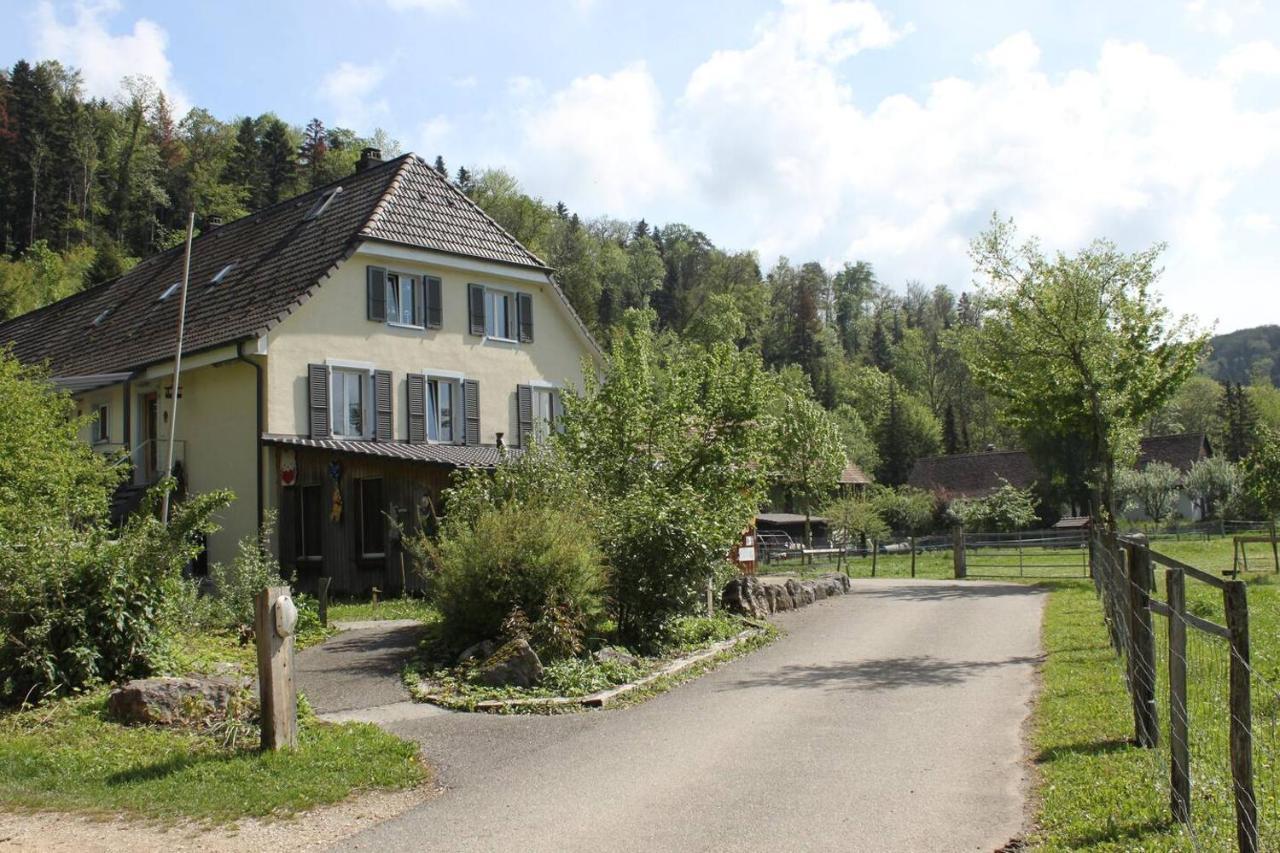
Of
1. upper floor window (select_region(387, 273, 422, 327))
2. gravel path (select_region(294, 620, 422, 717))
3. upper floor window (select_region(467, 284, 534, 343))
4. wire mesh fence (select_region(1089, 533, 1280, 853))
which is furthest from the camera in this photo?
upper floor window (select_region(467, 284, 534, 343))

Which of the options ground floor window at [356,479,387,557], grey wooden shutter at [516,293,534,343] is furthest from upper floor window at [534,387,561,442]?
ground floor window at [356,479,387,557]

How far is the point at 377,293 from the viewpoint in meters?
26.8

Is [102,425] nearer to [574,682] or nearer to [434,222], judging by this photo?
[434,222]

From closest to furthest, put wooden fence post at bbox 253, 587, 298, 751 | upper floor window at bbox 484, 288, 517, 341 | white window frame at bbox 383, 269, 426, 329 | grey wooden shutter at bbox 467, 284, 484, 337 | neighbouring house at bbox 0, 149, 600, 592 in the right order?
wooden fence post at bbox 253, 587, 298, 751, neighbouring house at bbox 0, 149, 600, 592, white window frame at bbox 383, 269, 426, 329, grey wooden shutter at bbox 467, 284, 484, 337, upper floor window at bbox 484, 288, 517, 341

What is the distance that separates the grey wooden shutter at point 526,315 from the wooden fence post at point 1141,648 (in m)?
22.4

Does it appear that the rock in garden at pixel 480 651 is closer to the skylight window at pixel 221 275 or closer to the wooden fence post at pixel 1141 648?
the wooden fence post at pixel 1141 648

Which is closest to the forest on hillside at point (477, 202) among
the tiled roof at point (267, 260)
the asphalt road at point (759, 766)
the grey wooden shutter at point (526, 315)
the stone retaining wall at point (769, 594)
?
the tiled roof at point (267, 260)

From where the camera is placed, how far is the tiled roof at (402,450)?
22658mm

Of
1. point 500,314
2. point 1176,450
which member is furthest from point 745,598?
point 1176,450

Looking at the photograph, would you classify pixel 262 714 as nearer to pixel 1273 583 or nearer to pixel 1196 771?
pixel 1196 771

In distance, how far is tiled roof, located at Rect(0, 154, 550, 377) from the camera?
2627cm

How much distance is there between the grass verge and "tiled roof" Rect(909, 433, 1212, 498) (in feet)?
207

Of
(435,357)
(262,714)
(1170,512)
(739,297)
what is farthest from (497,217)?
(262,714)

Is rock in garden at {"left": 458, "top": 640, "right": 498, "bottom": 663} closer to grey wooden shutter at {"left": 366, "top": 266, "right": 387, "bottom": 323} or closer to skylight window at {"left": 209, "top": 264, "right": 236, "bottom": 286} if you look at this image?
grey wooden shutter at {"left": 366, "top": 266, "right": 387, "bottom": 323}
